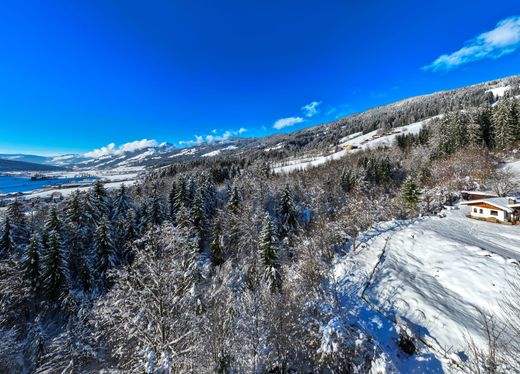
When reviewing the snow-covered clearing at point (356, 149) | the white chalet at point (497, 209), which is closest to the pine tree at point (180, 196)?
the white chalet at point (497, 209)

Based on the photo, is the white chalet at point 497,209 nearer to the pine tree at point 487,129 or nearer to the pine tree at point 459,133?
the pine tree at point 459,133

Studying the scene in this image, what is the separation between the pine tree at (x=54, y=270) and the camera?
24859 mm

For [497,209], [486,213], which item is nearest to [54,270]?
[486,213]

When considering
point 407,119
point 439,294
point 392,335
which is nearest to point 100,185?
point 392,335

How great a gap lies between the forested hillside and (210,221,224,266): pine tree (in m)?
0.17

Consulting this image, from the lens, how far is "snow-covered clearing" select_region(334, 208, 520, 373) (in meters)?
12.4

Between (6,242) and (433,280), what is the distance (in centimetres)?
4623

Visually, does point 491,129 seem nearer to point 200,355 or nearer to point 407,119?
point 200,355

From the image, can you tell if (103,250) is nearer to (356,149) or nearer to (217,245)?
(217,245)

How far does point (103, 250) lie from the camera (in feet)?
95.5

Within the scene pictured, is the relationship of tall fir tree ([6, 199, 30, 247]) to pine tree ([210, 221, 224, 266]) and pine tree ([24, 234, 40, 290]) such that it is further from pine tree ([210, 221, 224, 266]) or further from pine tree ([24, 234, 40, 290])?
pine tree ([210, 221, 224, 266])

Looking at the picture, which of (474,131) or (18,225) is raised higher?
(474,131)

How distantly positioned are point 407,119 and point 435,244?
154410 mm

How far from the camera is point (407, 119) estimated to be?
145 m
